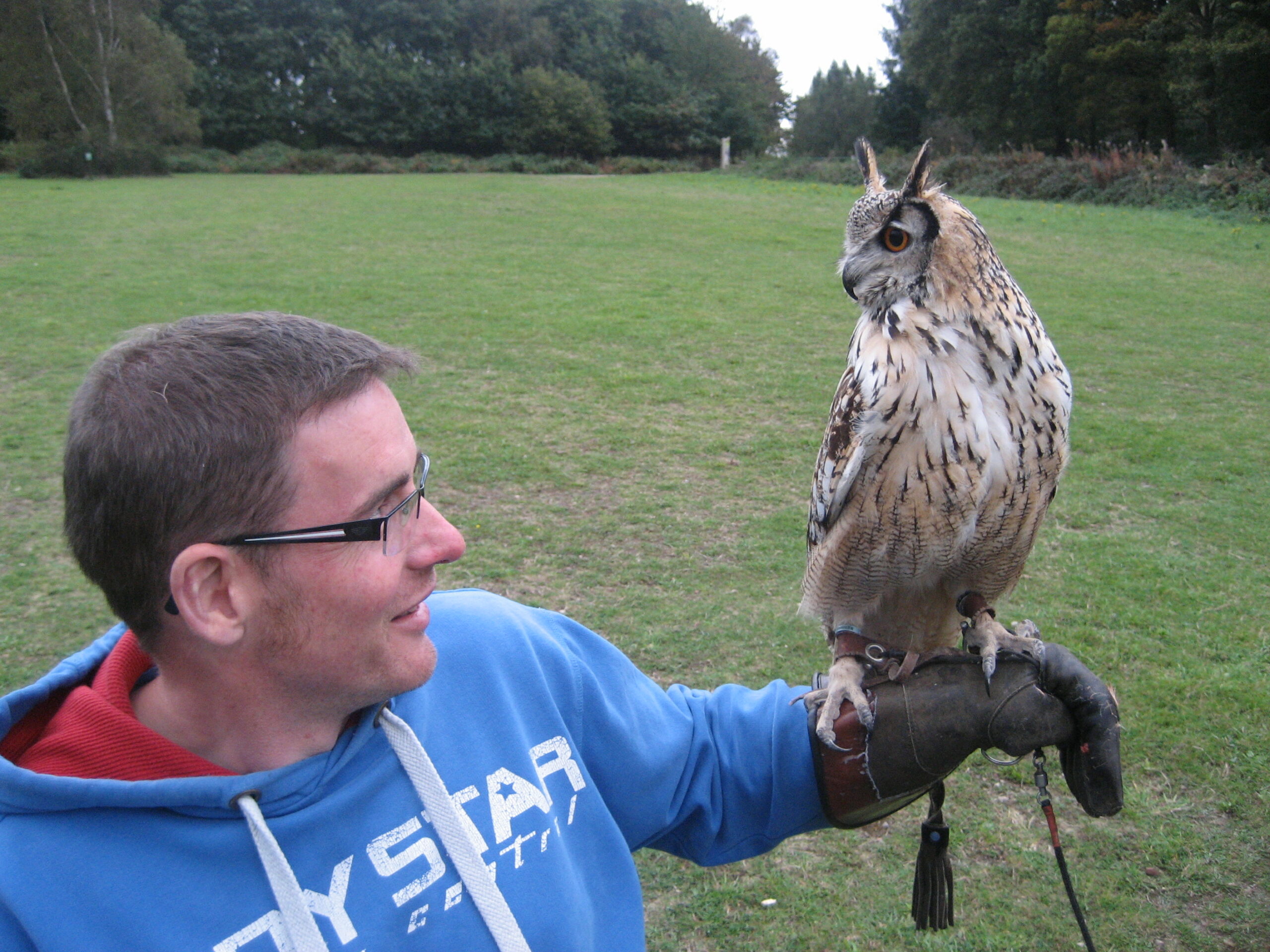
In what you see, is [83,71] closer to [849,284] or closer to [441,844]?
[849,284]

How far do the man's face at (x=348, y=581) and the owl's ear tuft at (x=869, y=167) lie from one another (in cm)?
168

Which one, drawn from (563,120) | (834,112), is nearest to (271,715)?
(563,120)

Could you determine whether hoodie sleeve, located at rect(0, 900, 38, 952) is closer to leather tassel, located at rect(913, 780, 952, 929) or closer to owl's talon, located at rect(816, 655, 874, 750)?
owl's talon, located at rect(816, 655, 874, 750)

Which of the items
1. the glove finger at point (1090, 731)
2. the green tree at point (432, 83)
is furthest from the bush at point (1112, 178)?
the green tree at point (432, 83)

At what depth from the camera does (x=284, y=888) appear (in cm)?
110

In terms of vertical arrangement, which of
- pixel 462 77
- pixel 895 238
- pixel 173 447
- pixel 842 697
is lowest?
pixel 842 697

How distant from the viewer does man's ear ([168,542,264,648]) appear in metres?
1.11

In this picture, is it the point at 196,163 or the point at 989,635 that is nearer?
the point at 989,635

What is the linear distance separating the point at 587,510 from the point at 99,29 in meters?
38.4

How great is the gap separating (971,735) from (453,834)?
110 centimetres

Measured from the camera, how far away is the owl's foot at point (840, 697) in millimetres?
1751

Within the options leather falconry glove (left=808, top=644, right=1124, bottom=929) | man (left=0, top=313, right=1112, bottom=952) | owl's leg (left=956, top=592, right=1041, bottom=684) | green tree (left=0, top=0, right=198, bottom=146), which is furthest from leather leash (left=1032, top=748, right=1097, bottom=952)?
green tree (left=0, top=0, right=198, bottom=146)

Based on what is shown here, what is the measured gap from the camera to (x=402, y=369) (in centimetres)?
138

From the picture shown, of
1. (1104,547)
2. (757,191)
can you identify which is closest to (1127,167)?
(757,191)
